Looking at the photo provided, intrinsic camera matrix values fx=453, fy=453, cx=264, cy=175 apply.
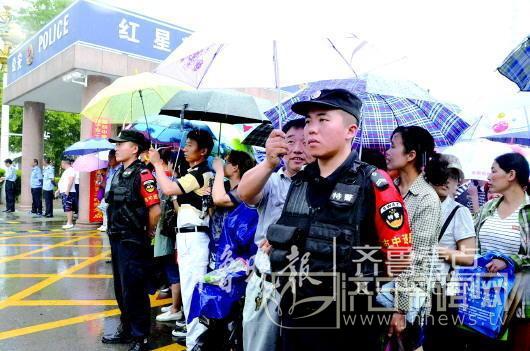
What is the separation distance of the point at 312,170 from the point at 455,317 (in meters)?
1.65

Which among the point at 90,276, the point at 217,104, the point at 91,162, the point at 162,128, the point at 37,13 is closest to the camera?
the point at 217,104

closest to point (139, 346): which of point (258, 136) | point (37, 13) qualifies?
point (258, 136)

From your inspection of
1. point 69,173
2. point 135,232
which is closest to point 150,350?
point 135,232

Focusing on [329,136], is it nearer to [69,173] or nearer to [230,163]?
[230,163]

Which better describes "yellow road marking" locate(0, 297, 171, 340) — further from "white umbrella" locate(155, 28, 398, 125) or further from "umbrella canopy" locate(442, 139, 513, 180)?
"umbrella canopy" locate(442, 139, 513, 180)

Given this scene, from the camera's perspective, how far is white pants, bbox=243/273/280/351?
249 centimetres

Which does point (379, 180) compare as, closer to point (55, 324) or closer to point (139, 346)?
point (139, 346)

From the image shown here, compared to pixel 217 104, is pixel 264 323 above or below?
below

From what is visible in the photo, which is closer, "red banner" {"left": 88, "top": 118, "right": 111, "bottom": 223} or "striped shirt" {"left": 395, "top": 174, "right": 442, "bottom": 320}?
"striped shirt" {"left": 395, "top": 174, "right": 442, "bottom": 320}

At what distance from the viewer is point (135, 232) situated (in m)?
3.76

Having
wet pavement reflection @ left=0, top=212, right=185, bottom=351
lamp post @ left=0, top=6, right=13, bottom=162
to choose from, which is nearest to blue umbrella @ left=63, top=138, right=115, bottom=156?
wet pavement reflection @ left=0, top=212, right=185, bottom=351

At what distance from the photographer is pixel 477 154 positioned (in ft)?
15.6

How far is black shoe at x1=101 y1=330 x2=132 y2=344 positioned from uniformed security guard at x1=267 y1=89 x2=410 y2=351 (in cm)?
239

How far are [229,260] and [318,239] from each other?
143 centimetres
